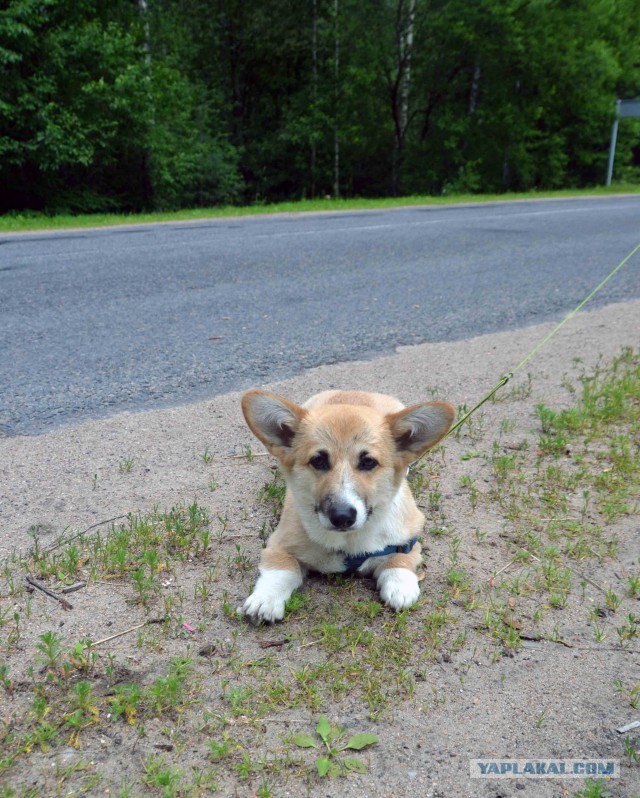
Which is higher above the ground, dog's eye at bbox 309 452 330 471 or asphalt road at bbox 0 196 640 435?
dog's eye at bbox 309 452 330 471

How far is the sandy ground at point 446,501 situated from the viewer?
2.10m

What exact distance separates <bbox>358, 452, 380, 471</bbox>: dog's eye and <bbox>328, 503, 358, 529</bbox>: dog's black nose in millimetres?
258

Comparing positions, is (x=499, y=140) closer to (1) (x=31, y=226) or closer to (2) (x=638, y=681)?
(1) (x=31, y=226)

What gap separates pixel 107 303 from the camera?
665cm

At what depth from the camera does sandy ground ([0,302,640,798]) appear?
6.88 ft

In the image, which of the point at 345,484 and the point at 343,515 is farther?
the point at 345,484

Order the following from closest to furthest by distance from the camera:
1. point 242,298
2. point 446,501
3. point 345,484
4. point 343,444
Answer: point 345,484 → point 343,444 → point 446,501 → point 242,298

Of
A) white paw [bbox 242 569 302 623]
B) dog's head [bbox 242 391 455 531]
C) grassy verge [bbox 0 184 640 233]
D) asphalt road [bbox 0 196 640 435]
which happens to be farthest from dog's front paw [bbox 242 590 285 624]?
grassy verge [bbox 0 184 640 233]

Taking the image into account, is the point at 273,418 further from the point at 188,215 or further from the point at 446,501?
the point at 188,215

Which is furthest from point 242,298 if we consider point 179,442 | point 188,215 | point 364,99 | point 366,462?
point 364,99

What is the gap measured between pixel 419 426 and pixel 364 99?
1099 inches

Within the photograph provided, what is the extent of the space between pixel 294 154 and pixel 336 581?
92.2 ft

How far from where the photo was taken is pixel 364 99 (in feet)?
92.4

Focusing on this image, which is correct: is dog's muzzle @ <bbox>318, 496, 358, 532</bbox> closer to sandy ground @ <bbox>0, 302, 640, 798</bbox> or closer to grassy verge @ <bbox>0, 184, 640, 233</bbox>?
sandy ground @ <bbox>0, 302, 640, 798</bbox>
